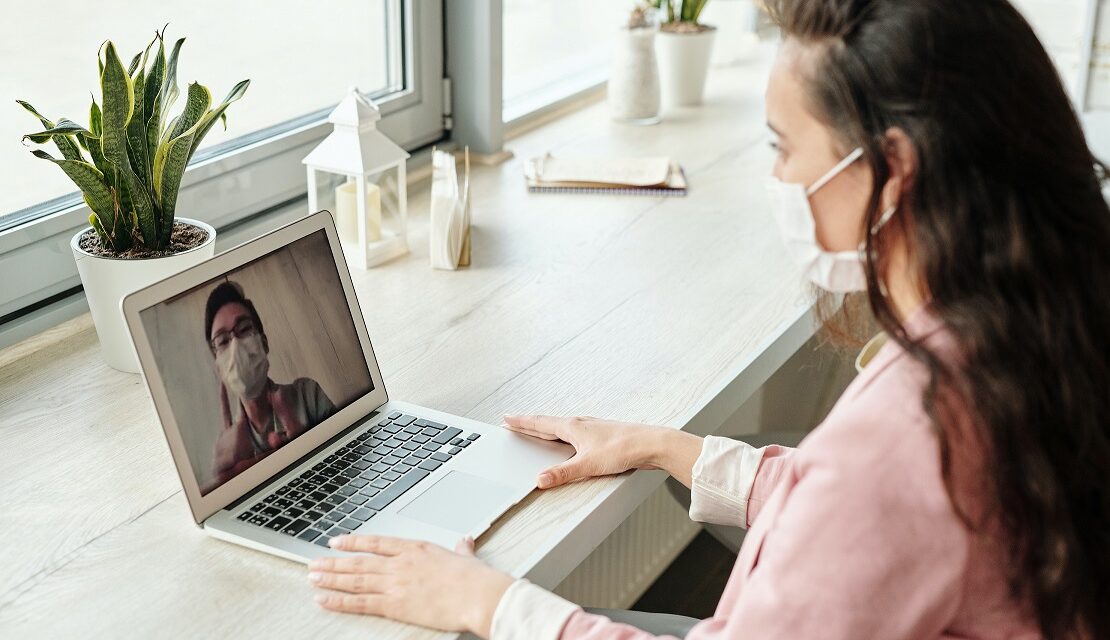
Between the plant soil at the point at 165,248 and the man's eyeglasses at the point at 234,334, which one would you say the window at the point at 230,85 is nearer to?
the plant soil at the point at 165,248

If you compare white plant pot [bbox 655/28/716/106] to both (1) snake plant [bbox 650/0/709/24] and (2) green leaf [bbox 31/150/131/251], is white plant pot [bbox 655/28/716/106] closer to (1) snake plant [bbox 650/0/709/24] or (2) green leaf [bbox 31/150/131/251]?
(1) snake plant [bbox 650/0/709/24]

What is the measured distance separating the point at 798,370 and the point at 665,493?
1.09 feet

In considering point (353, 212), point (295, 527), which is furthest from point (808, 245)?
point (353, 212)

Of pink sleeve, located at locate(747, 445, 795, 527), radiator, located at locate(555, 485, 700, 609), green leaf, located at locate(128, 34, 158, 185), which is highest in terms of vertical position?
green leaf, located at locate(128, 34, 158, 185)

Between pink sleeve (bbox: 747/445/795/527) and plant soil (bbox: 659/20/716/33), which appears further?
plant soil (bbox: 659/20/716/33)

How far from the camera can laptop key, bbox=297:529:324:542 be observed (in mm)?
984

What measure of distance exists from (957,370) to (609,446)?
16.3 inches

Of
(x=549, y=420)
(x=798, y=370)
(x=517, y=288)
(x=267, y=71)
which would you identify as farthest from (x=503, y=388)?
(x=798, y=370)

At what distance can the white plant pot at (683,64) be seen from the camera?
2.32 meters

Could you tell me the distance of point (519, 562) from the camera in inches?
38.3

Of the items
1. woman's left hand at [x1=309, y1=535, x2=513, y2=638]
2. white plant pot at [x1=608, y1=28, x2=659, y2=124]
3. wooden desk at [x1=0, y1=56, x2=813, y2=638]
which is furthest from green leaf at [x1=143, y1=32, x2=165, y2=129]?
white plant pot at [x1=608, y1=28, x2=659, y2=124]

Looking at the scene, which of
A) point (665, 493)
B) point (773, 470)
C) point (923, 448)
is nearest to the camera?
point (923, 448)

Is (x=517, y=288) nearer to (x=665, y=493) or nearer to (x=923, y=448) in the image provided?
(x=665, y=493)

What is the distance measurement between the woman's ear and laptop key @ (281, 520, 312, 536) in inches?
21.4
